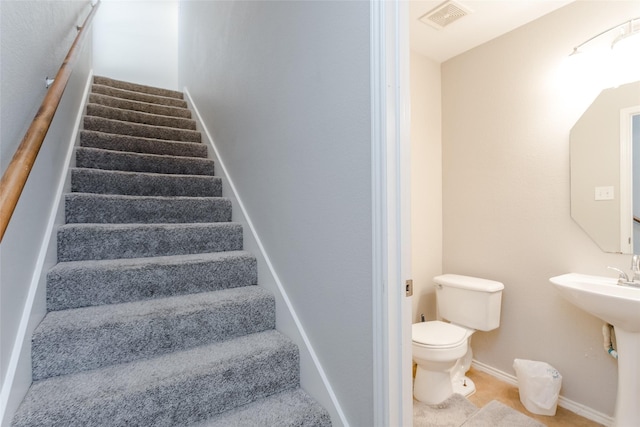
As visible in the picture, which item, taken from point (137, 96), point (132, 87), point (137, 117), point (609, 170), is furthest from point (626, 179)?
point (132, 87)

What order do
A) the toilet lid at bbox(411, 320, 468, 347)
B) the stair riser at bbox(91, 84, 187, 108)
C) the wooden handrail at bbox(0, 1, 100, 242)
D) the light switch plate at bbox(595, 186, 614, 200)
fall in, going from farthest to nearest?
1. the stair riser at bbox(91, 84, 187, 108)
2. the toilet lid at bbox(411, 320, 468, 347)
3. the light switch plate at bbox(595, 186, 614, 200)
4. the wooden handrail at bbox(0, 1, 100, 242)

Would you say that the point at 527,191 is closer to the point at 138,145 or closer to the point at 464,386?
the point at 464,386

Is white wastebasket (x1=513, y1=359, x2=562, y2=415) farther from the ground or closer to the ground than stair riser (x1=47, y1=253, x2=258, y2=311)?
closer to the ground

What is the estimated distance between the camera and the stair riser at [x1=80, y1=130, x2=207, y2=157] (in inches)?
89.7

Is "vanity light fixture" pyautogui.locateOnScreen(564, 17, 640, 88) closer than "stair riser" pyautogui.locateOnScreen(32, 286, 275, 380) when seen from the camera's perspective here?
No

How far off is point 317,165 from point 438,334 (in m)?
1.41

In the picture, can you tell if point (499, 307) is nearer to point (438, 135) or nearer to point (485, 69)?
point (438, 135)

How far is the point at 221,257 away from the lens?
5.62 ft

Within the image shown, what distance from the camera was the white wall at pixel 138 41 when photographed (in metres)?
3.89

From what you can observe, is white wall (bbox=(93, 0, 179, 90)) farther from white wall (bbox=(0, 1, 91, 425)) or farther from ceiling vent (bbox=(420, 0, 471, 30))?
ceiling vent (bbox=(420, 0, 471, 30))

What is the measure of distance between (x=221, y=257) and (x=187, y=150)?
4.28ft

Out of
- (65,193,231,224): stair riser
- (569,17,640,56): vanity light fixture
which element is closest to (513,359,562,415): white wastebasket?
(569,17,640,56): vanity light fixture

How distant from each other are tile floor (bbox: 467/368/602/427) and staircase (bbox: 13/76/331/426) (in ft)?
4.53

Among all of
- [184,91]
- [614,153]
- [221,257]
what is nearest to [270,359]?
[221,257]
